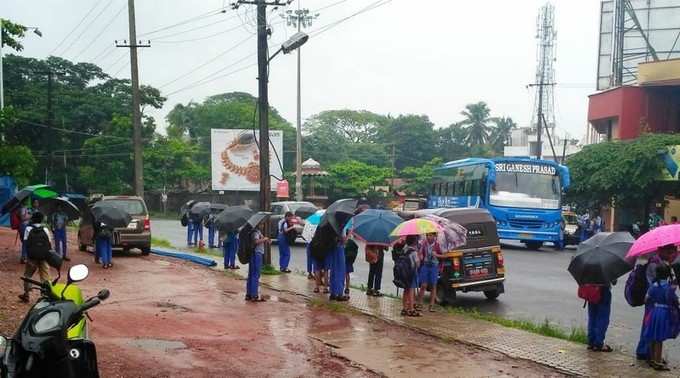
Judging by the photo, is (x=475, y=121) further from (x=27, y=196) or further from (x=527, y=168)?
(x=27, y=196)

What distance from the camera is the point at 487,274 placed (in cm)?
1225

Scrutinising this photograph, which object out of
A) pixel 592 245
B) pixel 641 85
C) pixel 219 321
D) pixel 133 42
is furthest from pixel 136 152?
pixel 641 85

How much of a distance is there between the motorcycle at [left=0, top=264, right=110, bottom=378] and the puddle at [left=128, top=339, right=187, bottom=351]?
3.46m

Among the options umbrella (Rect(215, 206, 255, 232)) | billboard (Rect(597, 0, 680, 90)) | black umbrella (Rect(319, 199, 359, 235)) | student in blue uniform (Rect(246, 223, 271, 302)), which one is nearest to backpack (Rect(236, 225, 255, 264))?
student in blue uniform (Rect(246, 223, 271, 302))

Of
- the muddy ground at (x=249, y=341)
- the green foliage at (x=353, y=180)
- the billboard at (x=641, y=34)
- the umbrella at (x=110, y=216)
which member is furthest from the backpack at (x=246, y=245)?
the green foliage at (x=353, y=180)

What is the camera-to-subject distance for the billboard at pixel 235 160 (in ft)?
166

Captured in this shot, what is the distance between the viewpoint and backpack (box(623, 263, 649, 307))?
7.91m

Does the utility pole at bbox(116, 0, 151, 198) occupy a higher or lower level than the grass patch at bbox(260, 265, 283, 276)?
higher

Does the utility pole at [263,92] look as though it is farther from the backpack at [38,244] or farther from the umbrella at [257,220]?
the backpack at [38,244]

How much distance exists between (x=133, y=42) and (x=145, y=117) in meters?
28.0

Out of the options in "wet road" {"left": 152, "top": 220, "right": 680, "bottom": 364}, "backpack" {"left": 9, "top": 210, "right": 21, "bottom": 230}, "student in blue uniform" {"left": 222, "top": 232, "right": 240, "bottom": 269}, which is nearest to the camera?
"wet road" {"left": 152, "top": 220, "right": 680, "bottom": 364}

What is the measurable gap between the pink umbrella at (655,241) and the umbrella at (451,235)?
3674 millimetres

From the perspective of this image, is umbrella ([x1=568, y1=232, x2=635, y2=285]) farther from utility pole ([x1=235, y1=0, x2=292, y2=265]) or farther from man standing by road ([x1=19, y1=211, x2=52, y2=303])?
utility pole ([x1=235, y1=0, x2=292, y2=265])

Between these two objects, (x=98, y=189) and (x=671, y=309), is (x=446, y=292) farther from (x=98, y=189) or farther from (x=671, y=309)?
(x=98, y=189)
